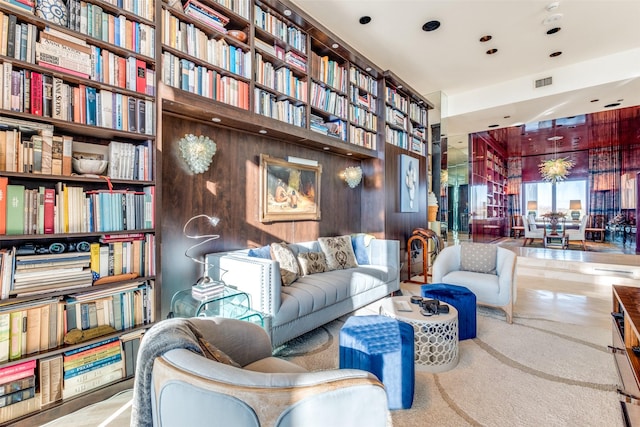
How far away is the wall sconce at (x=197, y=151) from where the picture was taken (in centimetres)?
262

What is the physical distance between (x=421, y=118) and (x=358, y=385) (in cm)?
553

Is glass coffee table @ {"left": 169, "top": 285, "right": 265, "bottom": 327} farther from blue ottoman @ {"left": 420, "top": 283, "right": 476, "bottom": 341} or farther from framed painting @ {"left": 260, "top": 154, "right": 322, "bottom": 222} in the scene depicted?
blue ottoman @ {"left": 420, "top": 283, "right": 476, "bottom": 341}

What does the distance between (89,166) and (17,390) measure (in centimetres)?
132

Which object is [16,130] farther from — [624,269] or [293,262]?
[624,269]

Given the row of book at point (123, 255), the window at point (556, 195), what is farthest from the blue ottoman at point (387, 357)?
the window at point (556, 195)

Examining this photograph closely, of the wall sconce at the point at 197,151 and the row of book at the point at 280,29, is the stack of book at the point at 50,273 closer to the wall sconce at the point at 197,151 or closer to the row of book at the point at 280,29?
the wall sconce at the point at 197,151

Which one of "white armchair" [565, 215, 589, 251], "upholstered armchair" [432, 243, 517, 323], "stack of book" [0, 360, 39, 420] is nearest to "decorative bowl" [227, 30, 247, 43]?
"stack of book" [0, 360, 39, 420]

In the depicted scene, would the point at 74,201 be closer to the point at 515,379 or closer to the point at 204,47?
the point at 204,47

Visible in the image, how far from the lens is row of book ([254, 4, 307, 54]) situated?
2.80 m

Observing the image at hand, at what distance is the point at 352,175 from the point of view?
4.34m

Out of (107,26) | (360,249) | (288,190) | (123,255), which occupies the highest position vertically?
(107,26)

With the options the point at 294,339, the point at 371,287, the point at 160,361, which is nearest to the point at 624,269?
the point at 371,287

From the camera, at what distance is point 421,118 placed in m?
5.47

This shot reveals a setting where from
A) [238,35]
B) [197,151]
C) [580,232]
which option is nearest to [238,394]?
[197,151]
